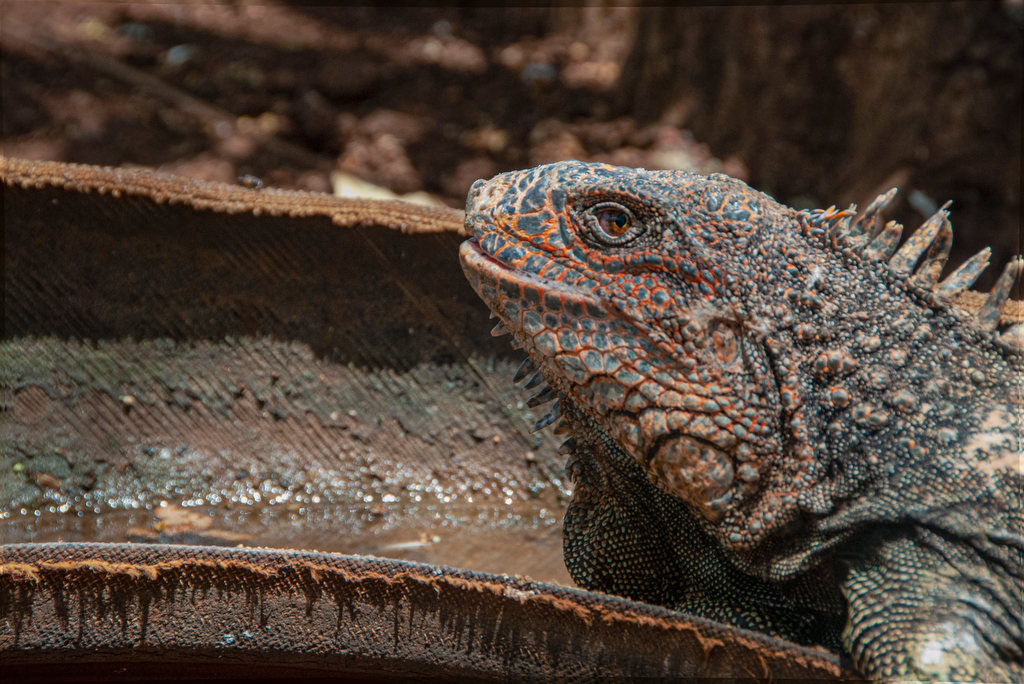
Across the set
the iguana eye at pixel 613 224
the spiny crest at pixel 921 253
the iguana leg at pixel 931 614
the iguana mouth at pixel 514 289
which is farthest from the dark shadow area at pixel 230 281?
the iguana leg at pixel 931 614

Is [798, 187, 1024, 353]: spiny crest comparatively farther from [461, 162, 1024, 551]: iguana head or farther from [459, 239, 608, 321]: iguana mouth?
[459, 239, 608, 321]: iguana mouth

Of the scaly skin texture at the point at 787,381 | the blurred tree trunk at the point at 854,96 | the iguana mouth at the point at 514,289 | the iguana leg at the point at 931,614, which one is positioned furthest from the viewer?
the blurred tree trunk at the point at 854,96

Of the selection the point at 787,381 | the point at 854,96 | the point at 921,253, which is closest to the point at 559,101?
the point at 854,96

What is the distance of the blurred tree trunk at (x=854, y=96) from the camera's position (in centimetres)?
556

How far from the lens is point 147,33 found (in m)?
8.31

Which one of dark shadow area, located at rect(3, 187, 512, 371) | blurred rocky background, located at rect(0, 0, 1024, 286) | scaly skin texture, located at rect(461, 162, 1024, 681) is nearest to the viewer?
scaly skin texture, located at rect(461, 162, 1024, 681)

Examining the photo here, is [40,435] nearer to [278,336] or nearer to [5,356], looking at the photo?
[5,356]

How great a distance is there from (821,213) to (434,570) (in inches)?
54.9

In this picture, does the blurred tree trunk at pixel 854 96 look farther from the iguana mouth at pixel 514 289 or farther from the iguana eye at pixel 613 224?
the iguana mouth at pixel 514 289

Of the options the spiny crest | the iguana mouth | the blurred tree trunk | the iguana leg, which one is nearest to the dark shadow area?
the iguana mouth

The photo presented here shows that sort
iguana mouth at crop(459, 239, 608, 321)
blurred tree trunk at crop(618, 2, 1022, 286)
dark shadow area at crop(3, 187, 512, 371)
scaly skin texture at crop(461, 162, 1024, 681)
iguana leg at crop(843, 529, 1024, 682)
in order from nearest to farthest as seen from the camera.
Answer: iguana leg at crop(843, 529, 1024, 682), scaly skin texture at crop(461, 162, 1024, 681), iguana mouth at crop(459, 239, 608, 321), dark shadow area at crop(3, 187, 512, 371), blurred tree trunk at crop(618, 2, 1022, 286)

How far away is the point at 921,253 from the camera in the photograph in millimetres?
2426

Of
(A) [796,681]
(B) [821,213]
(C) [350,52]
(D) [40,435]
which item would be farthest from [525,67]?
(A) [796,681]

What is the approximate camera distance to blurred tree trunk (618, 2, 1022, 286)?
219 inches
